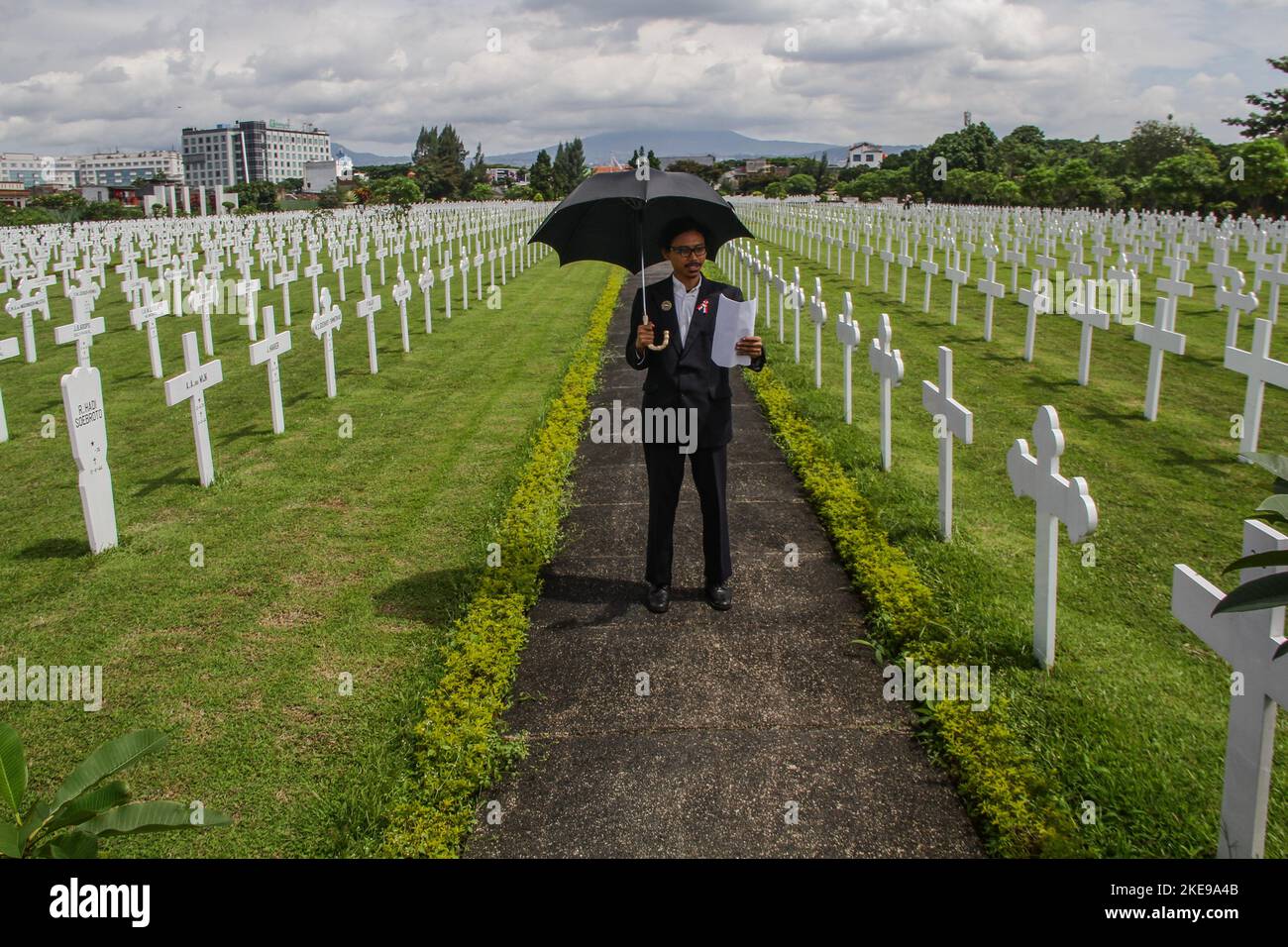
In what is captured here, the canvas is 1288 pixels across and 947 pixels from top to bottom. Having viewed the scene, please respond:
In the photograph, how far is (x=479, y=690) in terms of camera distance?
4.43 meters

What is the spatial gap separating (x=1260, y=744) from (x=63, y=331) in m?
11.6

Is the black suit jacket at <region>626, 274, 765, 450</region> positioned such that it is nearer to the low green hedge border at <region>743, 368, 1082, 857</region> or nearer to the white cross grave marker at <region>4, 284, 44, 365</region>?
the low green hedge border at <region>743, 368, 1082, 857</region>

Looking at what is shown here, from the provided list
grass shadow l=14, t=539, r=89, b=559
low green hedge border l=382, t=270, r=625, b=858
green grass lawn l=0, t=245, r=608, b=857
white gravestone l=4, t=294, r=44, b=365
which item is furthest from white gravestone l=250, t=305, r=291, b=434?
white gravestone l=4, t=294, r=44, b=365

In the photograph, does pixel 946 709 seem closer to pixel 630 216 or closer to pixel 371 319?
pixel 630 216

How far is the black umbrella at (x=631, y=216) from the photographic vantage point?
16.3 feet

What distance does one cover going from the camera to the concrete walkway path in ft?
11.3

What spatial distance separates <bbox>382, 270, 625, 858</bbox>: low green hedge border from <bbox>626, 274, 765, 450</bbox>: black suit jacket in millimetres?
1382

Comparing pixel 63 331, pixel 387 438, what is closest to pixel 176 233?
pixel 63 331

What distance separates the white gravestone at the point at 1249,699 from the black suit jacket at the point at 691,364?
8.30 ft

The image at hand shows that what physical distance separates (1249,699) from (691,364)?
293cm

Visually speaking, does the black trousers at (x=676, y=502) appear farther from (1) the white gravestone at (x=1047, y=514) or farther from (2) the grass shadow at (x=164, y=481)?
(2) the grass shadow at (x=164, y=481)

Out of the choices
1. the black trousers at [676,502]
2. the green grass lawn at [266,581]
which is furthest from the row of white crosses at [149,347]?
the black trousers at [676,502]

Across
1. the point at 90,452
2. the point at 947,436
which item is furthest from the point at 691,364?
the point at 90,452

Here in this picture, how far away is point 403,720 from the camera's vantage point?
4270mm
